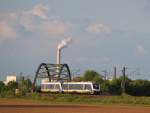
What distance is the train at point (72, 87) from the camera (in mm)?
83000

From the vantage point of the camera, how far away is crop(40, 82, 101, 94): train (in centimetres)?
8300

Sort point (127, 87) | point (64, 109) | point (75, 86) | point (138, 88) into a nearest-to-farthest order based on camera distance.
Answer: point (64, 109) < point (75, 86) < point (127, 87) < point (138, 88)

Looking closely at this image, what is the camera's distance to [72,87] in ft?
282

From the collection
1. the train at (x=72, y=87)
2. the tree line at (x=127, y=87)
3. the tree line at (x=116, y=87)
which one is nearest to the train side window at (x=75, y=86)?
the train at (x=72, y=87)

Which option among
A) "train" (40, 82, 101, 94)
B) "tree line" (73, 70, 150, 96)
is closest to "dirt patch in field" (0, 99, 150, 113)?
"train" (40, 82, 101, 94)

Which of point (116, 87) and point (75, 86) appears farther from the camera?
point (116, 87)

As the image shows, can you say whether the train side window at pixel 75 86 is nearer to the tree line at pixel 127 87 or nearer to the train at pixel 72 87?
the train at pixel 72 87

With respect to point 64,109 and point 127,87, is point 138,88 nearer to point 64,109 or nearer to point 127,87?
point 127,87

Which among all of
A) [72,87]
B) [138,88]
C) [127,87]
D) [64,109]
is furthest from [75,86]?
[64,109]

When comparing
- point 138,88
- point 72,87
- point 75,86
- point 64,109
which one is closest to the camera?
point 64,109

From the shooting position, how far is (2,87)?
10988 cm

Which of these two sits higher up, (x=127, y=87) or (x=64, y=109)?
(x=127, y=87)

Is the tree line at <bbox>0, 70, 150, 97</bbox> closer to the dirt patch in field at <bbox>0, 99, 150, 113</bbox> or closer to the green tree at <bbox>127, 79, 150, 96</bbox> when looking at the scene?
the green tree at <bbox>127, 79, 150, 96</bbox>

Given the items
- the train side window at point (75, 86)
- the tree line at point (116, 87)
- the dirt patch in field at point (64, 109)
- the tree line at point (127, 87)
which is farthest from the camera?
the tree line at point (127, 87)
